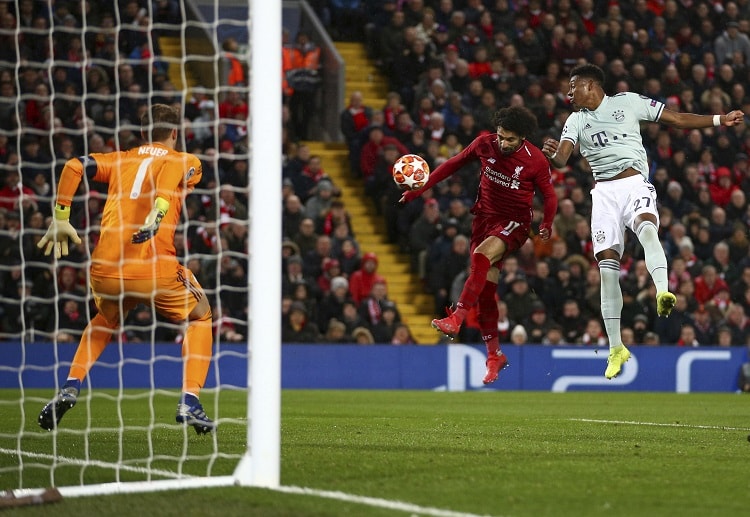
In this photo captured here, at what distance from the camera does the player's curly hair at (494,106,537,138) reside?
9445mm

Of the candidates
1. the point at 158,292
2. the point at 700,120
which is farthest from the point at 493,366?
the point at 158,292

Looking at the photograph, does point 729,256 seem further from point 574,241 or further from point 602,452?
point 602,452

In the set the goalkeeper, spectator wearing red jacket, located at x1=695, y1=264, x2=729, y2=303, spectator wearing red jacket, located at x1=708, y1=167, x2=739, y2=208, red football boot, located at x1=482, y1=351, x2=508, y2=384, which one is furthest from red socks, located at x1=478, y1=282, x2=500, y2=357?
spectator wearing red jacket, located at x1=708, y1=167, x2=739, y2=208

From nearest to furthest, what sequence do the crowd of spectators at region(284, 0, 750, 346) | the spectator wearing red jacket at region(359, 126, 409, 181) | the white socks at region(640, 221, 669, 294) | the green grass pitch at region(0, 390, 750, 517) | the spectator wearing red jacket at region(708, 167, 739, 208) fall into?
the green grass pitch at region(0, 390, 750, 517) < the white socks at region(640, 221, 669, 294) < the crowd of spectators at region(284, 0, 750, 346) < the spectator wearing red jacket at region(359, 126, 409, 181) < the spectator wearing red jacket at region(708, 167, 739, 208)

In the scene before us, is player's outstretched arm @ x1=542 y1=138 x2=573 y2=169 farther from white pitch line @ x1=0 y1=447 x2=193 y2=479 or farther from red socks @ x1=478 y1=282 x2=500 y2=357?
white pitch line @ x1=0 y1=447 x2=193 y2=479

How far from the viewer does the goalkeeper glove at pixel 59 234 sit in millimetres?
7094

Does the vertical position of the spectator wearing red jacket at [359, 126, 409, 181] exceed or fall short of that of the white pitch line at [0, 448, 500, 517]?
it exceeds it

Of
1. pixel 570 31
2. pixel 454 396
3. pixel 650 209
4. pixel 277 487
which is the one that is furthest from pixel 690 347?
pixel 277 487

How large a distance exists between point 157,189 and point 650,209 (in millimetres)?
3849

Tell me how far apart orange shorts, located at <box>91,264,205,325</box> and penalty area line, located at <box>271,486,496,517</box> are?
255 cm

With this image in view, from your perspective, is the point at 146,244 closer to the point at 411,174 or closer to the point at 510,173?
the point at 411,174

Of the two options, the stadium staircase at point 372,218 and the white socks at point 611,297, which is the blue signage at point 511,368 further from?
the white socks at point 611,297

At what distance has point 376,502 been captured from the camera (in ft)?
16.6

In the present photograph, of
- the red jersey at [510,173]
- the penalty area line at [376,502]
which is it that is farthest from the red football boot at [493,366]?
the penalty area line at [376,502]
